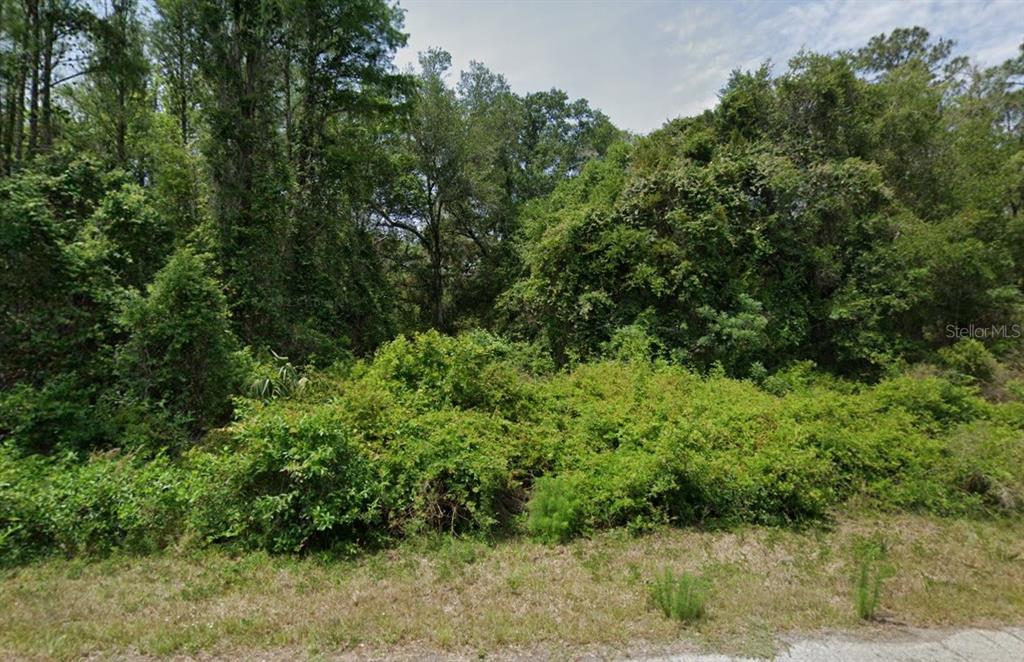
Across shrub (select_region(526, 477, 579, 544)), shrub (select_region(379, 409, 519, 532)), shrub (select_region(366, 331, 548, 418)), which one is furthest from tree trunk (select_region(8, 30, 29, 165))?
shrub (select_region(526, 477, 579, 544))

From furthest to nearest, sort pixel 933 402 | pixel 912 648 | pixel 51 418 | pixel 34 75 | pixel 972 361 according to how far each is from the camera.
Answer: pixel 972 361 < pixel 34 75 < pixel 933 402 < pixel 51 418 < pixel 912 648


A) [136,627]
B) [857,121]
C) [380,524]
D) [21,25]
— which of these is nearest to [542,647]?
[380,524]

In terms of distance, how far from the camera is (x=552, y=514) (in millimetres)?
5594

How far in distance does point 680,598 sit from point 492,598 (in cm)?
156

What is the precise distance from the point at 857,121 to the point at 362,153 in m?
16.3

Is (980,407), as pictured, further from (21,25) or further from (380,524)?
(21,25)

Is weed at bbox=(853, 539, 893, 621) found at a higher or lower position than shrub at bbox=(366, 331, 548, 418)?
lower

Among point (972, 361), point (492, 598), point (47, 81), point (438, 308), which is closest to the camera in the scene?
point (492, 598)

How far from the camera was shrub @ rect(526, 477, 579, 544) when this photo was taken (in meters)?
5.47

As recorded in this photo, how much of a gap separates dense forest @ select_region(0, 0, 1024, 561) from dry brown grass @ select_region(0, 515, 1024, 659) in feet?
1.64

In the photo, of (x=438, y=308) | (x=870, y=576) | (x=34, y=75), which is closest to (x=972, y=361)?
(x=870, y=576)
